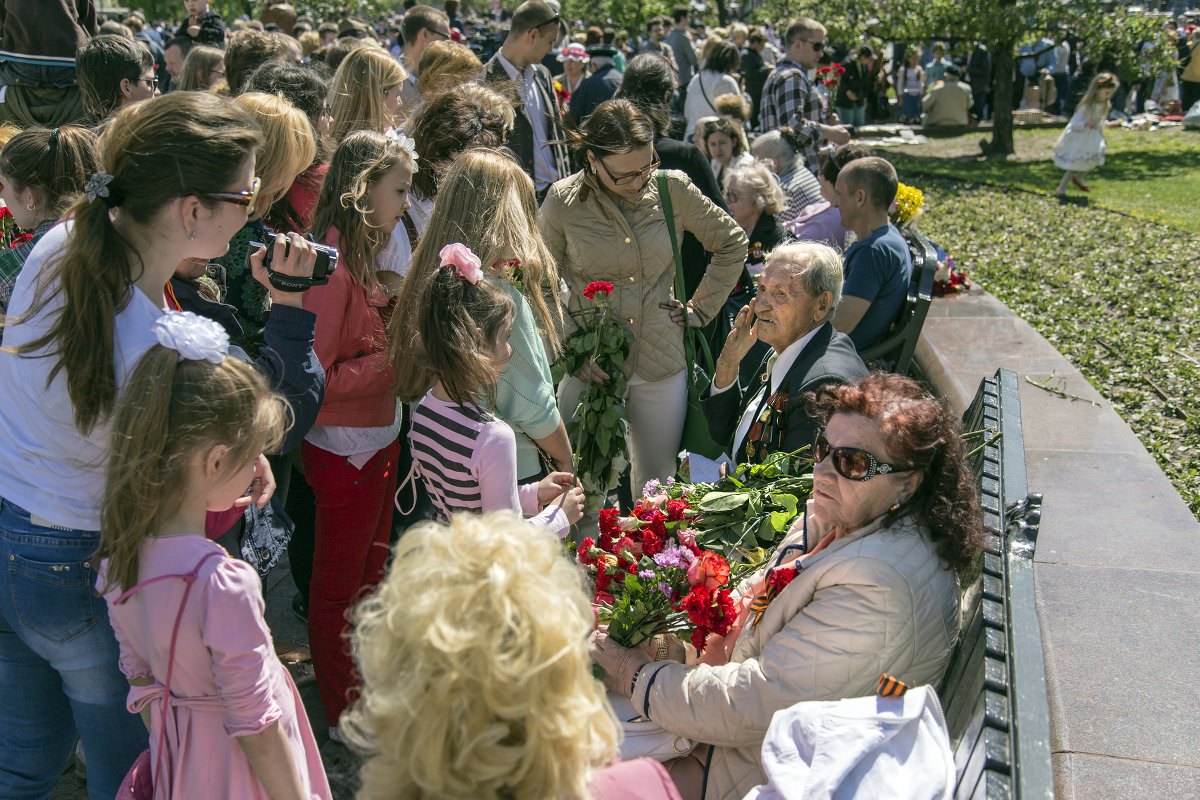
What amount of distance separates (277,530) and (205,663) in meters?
1.21

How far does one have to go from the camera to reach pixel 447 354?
266 centimetres

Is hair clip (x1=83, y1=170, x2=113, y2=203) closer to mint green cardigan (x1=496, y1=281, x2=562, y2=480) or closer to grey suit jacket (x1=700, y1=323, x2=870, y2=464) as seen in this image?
mint green cardigan (x1=496, y1=281, x2=562, y2=480)

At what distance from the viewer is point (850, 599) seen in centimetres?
224

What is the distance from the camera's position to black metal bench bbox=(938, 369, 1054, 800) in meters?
1.73

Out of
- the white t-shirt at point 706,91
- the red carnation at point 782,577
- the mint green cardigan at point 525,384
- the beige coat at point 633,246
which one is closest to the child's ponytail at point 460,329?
the mint green cardigan at point 525,384

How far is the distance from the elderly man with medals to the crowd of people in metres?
0.02

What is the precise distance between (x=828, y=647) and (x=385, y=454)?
1.69 m

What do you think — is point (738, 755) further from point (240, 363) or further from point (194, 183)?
point (194, 183)

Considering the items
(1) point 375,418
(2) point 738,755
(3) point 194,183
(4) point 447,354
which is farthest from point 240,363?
(2) point 738,755

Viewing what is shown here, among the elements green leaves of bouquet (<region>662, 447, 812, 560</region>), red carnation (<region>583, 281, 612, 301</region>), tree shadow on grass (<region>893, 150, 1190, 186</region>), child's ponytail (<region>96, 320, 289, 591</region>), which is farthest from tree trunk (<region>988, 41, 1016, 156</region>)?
child's ponytail (<region>96, 320, 289, 591</region>)

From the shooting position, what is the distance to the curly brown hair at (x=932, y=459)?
7.72ft

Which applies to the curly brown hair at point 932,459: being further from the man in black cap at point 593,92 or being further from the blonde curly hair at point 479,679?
the man in black cap at point 593,92

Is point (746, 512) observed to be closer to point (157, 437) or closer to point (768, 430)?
point (768, 430)

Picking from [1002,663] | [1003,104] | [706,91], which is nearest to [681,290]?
[1002,663]
